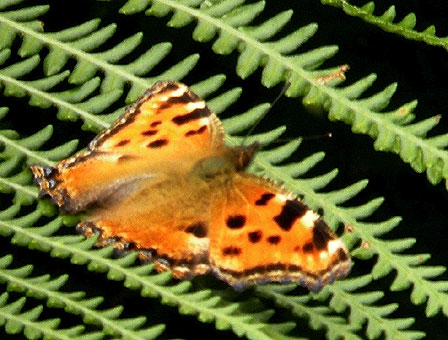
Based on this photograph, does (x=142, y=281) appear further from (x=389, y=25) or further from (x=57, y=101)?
(x=389, y=25)

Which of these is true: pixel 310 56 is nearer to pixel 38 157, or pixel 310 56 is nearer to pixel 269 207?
pixel 269 207

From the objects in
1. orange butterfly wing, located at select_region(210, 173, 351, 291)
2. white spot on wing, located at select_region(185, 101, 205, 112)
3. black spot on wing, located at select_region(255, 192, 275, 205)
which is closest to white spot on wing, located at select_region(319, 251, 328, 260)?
orange butterfly wing, located at select_region(210, 173, 351, 291)

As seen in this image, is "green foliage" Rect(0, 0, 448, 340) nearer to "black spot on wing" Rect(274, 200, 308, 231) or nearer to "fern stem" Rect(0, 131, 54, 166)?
"fern stem" Rect(0, 131, 54, 166)

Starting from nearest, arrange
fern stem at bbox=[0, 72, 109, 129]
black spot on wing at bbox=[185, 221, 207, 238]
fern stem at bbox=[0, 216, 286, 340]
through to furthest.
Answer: fern stem at bbox=[0, 216, 286, 340]
black spot on wing at bbox=[185, 221, 207, 238]
fern stem at bbox=[0, 72, 109, 129]

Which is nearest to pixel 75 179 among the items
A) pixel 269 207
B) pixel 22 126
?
pixel 22 126

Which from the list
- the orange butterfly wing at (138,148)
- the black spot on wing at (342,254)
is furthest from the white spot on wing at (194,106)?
the black spot on wing at (342,254)

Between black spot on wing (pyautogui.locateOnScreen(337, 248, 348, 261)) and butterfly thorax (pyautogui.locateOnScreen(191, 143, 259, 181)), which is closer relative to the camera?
black spot on wing (pyautogui.locateOnScreen(337, 248, 348, 261))

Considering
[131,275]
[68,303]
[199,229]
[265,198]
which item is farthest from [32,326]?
[265,198]
